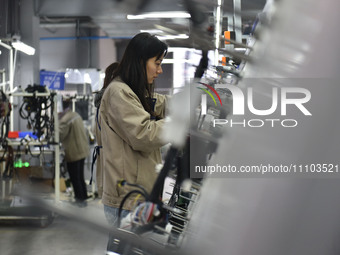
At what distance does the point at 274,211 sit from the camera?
644mm

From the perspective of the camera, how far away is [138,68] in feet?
3.51

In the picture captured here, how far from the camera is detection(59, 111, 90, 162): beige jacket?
4.92 m

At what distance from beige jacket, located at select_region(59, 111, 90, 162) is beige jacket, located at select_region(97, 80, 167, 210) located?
3.91 meters

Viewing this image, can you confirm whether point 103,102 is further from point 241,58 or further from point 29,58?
point 29,58

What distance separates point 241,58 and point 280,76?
15 centimetres

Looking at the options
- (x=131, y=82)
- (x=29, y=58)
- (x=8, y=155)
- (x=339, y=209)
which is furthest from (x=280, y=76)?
(x=29, y=58)

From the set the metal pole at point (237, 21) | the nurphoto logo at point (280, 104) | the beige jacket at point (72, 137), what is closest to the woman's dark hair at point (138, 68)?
the metal pole at point (237, 21)

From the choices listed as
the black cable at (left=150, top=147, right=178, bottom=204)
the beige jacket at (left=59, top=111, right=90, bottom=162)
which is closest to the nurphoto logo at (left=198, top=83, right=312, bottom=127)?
the black cable at (left=150, top=147, right=178, bottom=204)

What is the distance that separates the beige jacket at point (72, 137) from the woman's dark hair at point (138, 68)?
393 centimetres

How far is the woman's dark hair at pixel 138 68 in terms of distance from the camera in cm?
104

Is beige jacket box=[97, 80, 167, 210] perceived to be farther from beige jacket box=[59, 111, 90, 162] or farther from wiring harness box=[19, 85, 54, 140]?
beige jacket box=[59, 111, 90, 162]

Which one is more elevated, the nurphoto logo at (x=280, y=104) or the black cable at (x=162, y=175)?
the nurphoto logo at (x=280, y=104)

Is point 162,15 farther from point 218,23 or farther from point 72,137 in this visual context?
point 72,137

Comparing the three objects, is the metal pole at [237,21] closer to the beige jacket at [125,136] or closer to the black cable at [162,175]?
the beige jacket at [125,136]
